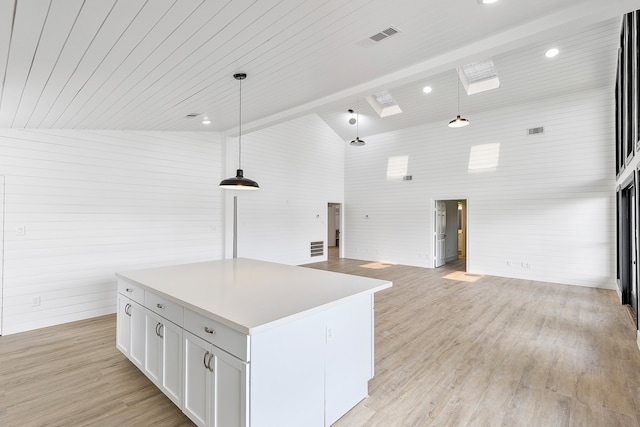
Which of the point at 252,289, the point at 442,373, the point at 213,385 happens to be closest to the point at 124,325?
the point at 252,289

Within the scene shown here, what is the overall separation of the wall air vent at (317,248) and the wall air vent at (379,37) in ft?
22.1

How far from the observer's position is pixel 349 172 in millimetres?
10188

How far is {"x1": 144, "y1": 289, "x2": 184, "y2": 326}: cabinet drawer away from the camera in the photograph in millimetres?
2102

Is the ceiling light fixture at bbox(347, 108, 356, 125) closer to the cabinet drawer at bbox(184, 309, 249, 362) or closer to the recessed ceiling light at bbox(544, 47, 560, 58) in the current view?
the recessed ceiling light at bbox(544, 47, 560, 58)

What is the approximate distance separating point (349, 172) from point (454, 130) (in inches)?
136

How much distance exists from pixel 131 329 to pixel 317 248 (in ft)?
21.6

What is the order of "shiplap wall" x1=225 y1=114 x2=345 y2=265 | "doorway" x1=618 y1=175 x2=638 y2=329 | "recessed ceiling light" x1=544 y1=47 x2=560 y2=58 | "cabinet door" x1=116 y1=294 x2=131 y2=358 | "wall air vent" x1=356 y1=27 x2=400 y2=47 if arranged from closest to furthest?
1. "wall air vent" x1=356 y1=27 x2=400 y2=47
2. "cabinet door" x1=116 y1=294 x2=131 y2=358
3. "doorway" x1=618 y1=175 x2=638 y2=329
4. "recessed ceiling light" x1=544 y1=47 x2=560 y2=58
5. "shiplap wall" x1=225 y1=114 x2=345 y2=265

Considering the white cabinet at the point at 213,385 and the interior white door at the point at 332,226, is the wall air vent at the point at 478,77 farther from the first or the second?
the interior white door at the point at 332,226

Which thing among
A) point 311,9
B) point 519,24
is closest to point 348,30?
point 311,9

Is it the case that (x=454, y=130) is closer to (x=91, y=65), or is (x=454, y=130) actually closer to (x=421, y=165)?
(x=421, y=165)

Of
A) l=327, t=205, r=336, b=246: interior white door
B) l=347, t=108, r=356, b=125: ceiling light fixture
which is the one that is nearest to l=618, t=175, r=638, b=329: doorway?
l=347, t=108, r=356, b=125: ceiling light fixture

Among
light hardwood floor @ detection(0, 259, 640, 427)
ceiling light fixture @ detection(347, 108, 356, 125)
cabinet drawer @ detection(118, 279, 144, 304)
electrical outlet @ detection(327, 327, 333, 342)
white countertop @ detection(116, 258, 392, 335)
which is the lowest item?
light hardwood floor @ detection(0, 259, 640, 427)

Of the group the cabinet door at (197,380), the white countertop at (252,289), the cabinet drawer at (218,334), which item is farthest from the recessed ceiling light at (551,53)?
the cabinet door at (197,380)

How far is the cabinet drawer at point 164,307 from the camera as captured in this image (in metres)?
2.10
